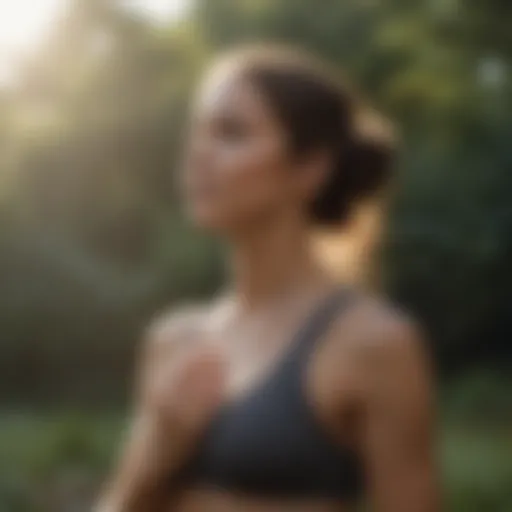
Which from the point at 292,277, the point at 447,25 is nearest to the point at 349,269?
the point at 292,277

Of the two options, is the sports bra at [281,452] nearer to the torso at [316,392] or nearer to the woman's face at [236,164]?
the torso at [316,392]

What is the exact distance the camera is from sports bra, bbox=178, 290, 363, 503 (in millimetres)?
1409

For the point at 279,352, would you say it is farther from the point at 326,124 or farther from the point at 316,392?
the point at 326,124

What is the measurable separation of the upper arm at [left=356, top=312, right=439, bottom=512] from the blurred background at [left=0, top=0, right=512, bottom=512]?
5136 millimetres

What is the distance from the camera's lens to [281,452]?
141cm

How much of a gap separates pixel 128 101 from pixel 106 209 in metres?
0.64

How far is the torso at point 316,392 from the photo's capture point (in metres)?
1.40

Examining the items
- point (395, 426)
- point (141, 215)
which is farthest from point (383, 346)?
point (141, 215)

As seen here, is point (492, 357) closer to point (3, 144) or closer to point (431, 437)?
point (3, 144)

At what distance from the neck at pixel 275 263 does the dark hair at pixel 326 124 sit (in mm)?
64

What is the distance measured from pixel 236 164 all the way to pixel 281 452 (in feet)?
0.95

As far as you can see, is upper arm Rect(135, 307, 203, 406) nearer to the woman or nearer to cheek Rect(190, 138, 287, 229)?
the woman

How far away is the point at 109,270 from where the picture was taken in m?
9.02

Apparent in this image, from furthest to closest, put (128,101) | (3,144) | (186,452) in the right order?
1. (128,101)
2. (3,144)
3. (186,452)
